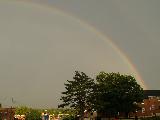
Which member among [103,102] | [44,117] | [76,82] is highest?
[76,82]

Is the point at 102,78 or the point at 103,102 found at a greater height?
the point at 102,78

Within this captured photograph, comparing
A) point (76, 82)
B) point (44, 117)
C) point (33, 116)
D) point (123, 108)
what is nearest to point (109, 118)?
point (123, 108)

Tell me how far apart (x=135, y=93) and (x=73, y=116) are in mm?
18864

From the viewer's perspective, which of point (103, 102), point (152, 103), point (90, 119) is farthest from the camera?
point (152, 103)

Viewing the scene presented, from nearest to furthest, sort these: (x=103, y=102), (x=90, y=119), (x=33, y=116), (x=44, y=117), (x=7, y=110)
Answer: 1. (x=44, y=117)
2. (x=103, y=102)
3. (x=90, y=119)
4. (x=7, y=110)
5. (x=33, y=116)

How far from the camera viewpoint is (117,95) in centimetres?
8662

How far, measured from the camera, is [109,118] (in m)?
94.6

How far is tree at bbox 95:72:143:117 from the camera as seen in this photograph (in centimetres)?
8638

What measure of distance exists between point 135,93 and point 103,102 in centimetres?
1040

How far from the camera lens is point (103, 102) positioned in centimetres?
8519

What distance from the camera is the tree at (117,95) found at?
86375 mm

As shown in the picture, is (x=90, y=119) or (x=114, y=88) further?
(x=90, y=119)

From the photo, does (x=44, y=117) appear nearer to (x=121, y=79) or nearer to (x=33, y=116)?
(x=121, y=79)

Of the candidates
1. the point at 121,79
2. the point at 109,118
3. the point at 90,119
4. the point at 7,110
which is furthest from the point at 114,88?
the point at 7,110
